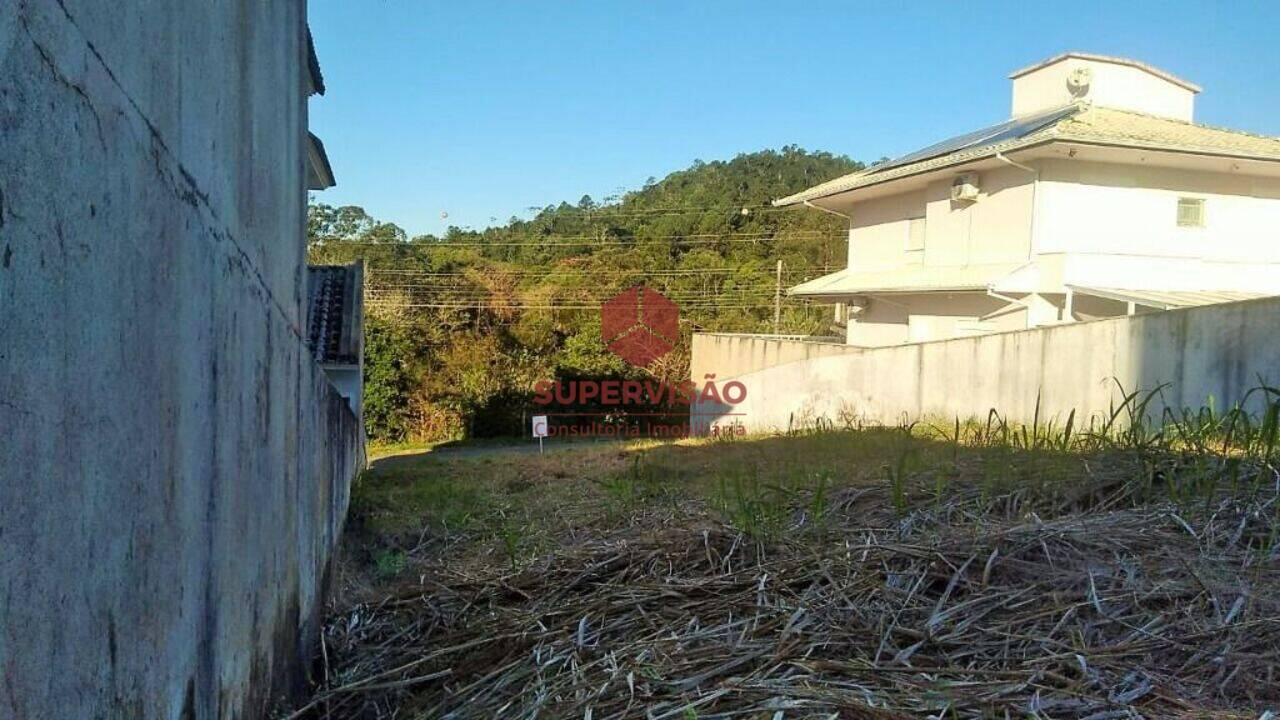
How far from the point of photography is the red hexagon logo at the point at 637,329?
19.0 metres

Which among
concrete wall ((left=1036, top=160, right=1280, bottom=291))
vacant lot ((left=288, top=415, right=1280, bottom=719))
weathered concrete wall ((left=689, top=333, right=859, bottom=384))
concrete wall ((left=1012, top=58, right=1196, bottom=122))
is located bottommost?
vacant lot ((left=288, top=415, right=1280, bottom=719))

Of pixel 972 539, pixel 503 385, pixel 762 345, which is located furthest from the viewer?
pixel 503 385

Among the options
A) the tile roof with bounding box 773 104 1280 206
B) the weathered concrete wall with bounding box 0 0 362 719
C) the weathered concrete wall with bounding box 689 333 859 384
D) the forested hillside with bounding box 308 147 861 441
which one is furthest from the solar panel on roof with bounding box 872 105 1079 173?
the weathered concrete wall with bounding box 0 0 362 719

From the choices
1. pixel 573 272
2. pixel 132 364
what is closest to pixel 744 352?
pixel 573 272

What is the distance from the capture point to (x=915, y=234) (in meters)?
15.0

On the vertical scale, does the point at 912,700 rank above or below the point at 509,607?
above

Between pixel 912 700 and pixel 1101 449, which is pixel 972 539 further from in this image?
pixel 1101 449

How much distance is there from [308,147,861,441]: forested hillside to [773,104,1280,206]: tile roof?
7965 mm

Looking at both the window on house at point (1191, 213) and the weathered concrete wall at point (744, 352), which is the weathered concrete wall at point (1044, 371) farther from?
the window on house at point (1191, 213)

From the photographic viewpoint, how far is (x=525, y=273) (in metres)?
22.0

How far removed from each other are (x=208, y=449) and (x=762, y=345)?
14.2 meters

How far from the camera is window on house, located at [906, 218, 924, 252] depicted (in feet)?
48.6

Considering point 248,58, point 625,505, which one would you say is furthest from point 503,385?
point 248,58

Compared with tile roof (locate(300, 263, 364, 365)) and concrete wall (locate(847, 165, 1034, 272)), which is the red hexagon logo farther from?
tile roof (locate(300, 263, 364, 365))
